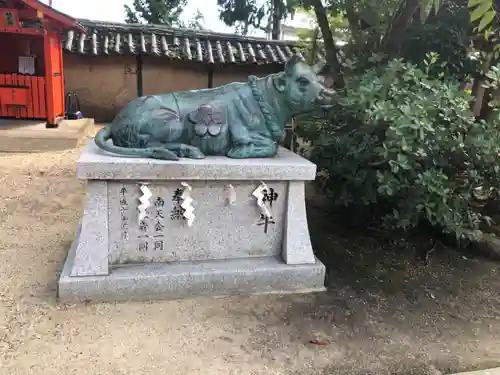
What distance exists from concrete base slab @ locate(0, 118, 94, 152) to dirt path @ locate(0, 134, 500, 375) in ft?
13.9

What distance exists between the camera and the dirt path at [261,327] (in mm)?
2582

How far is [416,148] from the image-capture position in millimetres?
3244

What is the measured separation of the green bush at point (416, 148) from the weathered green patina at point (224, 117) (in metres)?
0.43

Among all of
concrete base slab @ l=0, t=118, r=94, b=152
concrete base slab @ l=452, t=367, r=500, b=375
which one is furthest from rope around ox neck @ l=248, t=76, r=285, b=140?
concrete base slab @ l=0, t=118, r=94, b=152

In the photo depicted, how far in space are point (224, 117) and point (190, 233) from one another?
93 centimetres

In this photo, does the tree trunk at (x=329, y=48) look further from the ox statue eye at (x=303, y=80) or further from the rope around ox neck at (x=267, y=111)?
the rope around ox neck at (x=267, y=111)

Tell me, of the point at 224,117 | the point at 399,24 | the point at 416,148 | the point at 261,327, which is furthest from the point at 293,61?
the point at 261,327

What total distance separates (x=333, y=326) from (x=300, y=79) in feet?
6.04

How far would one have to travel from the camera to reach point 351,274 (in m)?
3.87

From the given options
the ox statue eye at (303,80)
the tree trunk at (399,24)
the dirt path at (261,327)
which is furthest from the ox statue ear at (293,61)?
the dirt path at (261,327)

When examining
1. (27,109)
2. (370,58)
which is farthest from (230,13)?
(370,58)

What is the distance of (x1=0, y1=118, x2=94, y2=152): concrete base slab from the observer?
25.1 feet

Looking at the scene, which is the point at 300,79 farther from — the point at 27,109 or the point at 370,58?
the point at 27,109

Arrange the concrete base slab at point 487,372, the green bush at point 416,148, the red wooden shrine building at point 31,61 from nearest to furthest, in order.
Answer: the concrete base slab at point 487,372 < the green bush at point 416,148 < the red wooden shrine building at point 31,61
